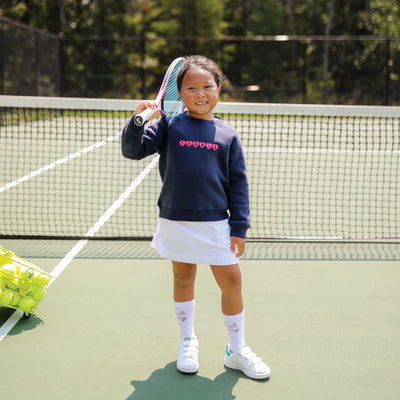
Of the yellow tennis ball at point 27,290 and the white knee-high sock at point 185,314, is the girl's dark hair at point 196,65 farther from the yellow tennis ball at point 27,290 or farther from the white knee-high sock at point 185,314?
the yellow tennis ball at point 27,290

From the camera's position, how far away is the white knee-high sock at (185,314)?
2.73m

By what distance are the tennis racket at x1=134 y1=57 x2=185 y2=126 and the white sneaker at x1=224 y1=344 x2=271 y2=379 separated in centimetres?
108

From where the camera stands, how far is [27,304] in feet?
10.4

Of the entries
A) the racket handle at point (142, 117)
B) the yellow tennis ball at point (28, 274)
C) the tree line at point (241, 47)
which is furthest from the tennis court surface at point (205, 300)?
the tree line at point (241, 47)

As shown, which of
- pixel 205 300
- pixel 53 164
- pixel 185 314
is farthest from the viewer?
pixel 53 164

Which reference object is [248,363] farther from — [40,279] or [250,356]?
[40,279]

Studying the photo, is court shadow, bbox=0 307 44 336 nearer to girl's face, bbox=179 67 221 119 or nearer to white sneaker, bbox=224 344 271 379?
white sneaker, bbox=224 344 271 379

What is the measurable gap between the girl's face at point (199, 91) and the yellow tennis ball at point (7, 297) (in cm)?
139

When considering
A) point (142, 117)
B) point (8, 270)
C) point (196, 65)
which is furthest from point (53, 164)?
point (142, 117)

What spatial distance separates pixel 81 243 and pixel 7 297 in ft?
5.18

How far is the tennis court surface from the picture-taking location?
8.54 feet

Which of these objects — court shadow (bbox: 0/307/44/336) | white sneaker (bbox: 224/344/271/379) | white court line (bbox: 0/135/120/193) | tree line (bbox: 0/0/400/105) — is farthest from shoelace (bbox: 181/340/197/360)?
tree line (bbox: 0/0/400/105)

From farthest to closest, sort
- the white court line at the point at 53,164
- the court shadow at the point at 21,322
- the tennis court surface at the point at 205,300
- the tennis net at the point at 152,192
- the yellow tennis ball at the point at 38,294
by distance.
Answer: the white court line at the point at 53,164
the tennis net at the point at 152,192
the yellow tennis ball at the point at 38,294
the court shadow at the point at 21,322
the tennis court surface at the point at 205,300

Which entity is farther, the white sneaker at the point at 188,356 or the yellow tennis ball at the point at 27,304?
the yellow tennis ball at the point at 27,304
